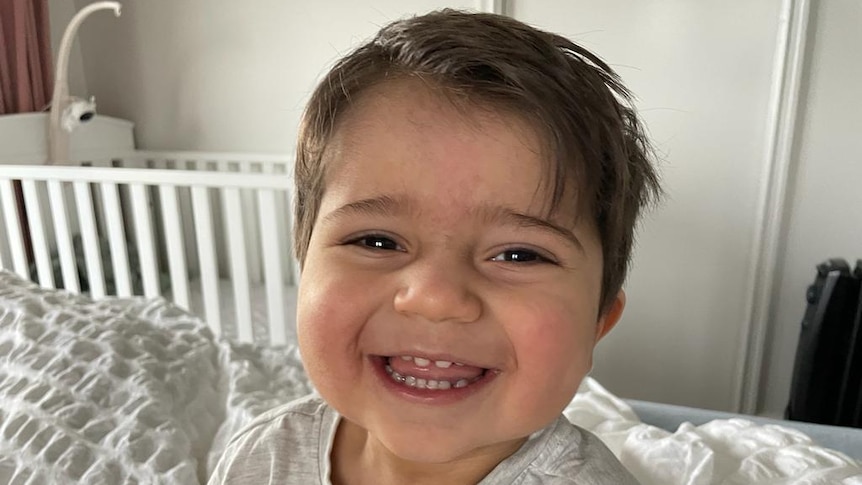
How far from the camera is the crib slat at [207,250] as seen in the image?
→ 1.64 metres

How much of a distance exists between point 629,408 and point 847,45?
1268 mm

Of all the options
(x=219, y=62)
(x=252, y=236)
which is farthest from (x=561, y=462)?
(x=219, y=62)

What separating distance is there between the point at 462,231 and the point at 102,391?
801mm

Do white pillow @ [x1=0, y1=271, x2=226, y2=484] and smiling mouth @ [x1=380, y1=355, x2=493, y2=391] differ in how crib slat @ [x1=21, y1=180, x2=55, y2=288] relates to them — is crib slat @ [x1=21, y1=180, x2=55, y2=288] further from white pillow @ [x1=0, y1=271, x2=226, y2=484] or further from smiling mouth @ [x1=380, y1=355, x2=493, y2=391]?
smiling mouth @ [x1=380, y1=355, x2=493, y2=391]

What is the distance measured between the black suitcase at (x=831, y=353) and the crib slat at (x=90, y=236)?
1840 millimetres

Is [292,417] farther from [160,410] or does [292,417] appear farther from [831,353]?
[831,353]

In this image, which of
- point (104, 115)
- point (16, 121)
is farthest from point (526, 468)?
point (104, 115)

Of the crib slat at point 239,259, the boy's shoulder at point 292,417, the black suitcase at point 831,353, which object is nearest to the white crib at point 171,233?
the crib slat at point 239,259

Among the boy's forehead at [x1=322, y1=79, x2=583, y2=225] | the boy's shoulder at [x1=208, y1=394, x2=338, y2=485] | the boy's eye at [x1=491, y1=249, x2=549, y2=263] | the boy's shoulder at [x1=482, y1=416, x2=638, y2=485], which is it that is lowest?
the boy's shoulder at [x1=208, y1=394, x2=338, y2=485]

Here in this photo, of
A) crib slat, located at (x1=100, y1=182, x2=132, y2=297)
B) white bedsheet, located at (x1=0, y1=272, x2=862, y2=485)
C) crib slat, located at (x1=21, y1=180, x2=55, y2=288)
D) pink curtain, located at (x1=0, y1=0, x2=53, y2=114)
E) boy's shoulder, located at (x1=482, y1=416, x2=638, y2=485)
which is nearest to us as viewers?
boy's shoulder, located at (x1=482, y1=416, x2=638, y2=485)

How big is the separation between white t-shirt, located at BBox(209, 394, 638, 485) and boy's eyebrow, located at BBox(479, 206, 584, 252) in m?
0.21

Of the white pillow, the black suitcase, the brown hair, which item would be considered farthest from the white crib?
the black suitcase

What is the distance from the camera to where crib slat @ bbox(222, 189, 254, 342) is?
1.61 m

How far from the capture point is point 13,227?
1.93m
